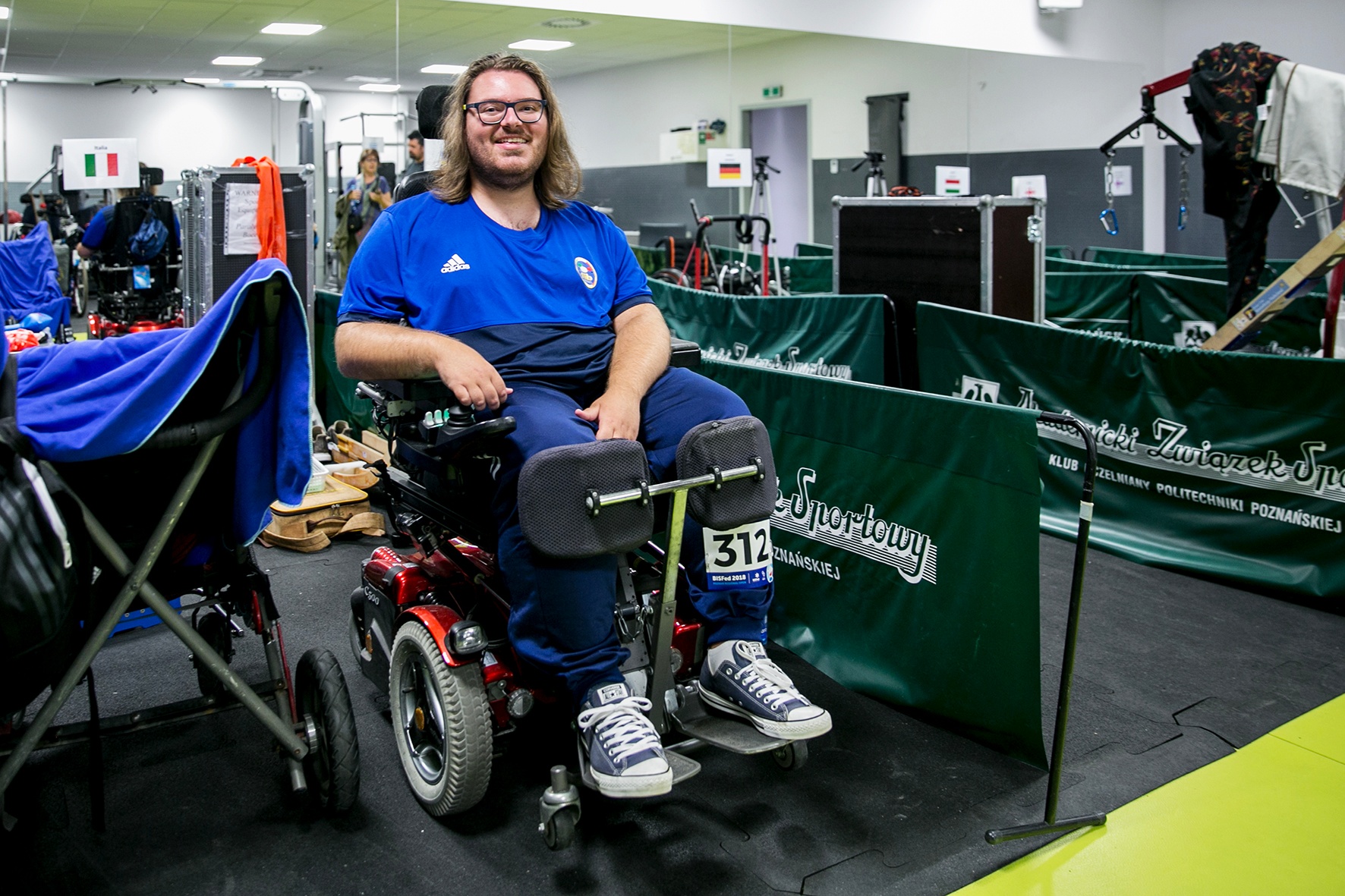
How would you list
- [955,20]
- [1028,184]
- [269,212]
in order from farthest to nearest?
1. [1028,184]
2. [955,20]
3. [269,212]

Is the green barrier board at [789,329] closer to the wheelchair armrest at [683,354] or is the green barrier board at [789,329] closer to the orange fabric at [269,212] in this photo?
the wheelchair armrest at [683,354]

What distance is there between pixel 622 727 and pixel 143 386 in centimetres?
98

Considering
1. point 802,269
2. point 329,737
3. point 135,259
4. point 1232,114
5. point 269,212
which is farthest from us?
point 802,269

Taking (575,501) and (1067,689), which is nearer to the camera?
(575,501)

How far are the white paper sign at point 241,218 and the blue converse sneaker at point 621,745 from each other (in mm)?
3945

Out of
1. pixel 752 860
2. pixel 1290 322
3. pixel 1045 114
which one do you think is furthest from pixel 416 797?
pixel 1045 114

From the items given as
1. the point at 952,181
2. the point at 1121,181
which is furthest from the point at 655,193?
the point at 1121,181

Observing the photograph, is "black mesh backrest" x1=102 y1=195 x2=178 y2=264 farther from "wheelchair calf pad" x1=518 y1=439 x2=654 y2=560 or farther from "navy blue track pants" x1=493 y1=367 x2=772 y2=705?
"wheelchair calf pad" x1=518 y1=439 x2=654 y2=560

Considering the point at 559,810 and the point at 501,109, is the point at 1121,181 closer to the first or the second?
the point at 501,109

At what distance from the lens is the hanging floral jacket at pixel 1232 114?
14.9 ft

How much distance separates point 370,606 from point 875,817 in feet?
4.32

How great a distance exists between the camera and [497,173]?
231 centimetres

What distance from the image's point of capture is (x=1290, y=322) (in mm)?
5352

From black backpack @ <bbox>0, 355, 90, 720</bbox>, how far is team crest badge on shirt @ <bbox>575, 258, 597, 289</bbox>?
1097 millimetres
